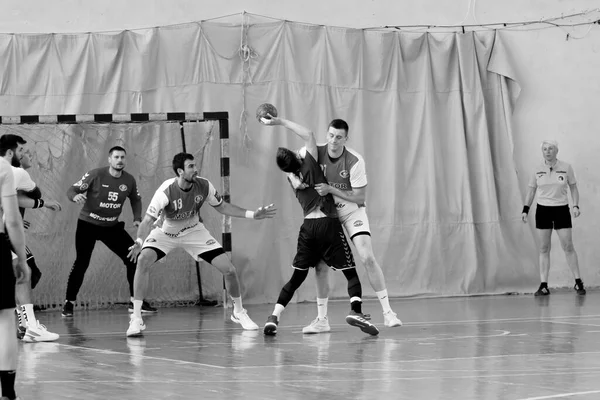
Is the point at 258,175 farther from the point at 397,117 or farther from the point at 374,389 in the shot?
the point at 374,389

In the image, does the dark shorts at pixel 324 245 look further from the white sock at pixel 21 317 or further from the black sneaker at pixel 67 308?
the black sneaker at pixel 67 308

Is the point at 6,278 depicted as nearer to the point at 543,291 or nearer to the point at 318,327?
the point at 318,327

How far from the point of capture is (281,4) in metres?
15.6

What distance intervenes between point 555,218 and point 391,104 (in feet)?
9.86

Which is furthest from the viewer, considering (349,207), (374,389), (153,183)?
(153,183)

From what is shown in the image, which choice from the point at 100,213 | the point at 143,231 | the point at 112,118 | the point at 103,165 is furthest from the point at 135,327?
the point at 103,165

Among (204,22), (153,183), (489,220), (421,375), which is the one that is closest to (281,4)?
(204,22)

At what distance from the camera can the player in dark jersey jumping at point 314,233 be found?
1024cm

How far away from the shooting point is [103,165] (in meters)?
14.5

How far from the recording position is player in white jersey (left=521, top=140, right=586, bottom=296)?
15.2 metres

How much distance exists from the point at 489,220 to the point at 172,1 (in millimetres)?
5879

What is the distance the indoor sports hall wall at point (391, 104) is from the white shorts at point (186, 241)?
3.92 metres

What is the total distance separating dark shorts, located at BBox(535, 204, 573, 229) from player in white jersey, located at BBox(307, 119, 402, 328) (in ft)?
18.1

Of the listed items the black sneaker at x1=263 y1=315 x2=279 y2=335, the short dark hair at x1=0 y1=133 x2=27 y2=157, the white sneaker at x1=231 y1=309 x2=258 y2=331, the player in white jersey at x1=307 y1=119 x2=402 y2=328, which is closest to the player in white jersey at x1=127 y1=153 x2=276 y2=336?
the white sneaker at x1=231 y1=309 x2=258 y2=331
